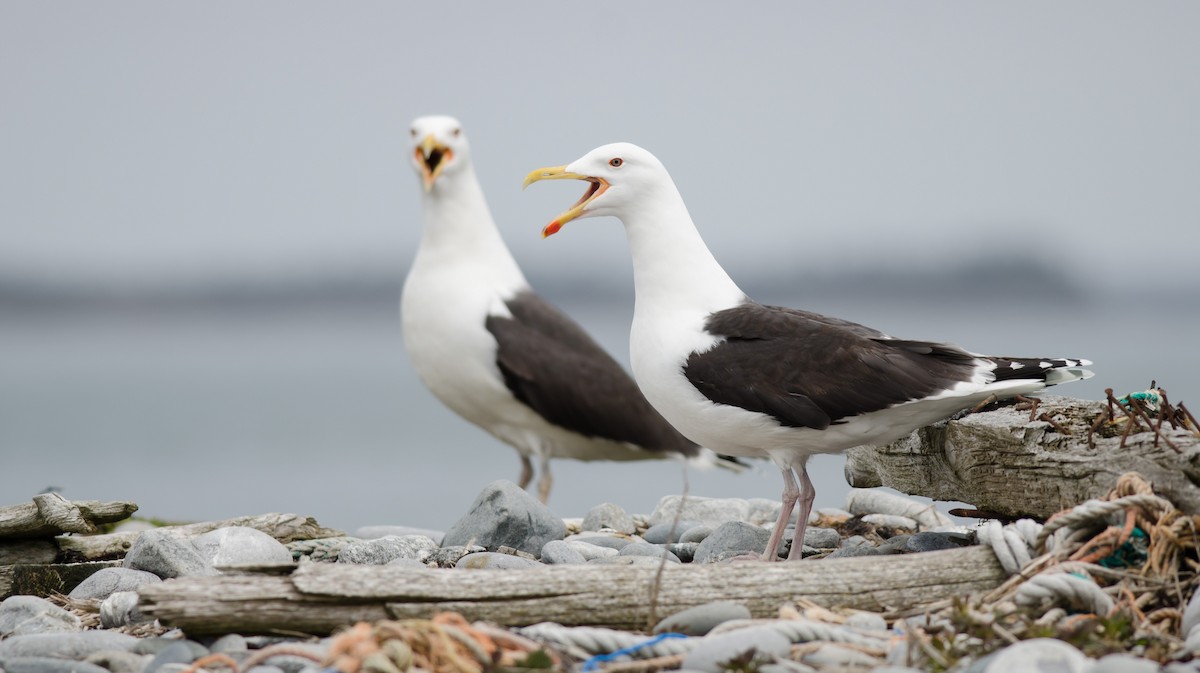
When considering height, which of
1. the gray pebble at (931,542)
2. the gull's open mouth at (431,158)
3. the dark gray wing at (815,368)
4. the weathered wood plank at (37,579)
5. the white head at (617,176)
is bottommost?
the weathered wood plank at (37,579)

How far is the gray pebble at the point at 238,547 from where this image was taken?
495 cm

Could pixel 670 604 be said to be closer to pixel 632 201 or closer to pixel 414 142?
pixel 632 201

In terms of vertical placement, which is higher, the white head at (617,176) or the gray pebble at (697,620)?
the white head at (617,176)

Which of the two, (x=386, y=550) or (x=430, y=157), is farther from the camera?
(x=430, y=157)

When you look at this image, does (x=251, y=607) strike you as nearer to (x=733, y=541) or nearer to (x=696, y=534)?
(x=733, y=541)

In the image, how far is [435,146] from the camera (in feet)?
27.7

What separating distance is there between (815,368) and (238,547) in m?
2.47

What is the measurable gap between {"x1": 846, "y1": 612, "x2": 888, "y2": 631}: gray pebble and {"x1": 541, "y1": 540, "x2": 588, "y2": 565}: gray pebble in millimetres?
1615

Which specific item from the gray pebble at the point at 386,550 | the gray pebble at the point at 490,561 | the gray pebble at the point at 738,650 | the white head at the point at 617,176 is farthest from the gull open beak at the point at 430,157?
the gray pebble at the point at 738,650

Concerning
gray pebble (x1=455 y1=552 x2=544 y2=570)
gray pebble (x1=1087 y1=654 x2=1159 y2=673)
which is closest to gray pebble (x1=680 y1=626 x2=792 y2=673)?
gray pebble (x1=1087 y1=654 x2=1159 y2=673)

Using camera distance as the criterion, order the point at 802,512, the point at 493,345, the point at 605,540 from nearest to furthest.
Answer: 1. the point at 802,512
2. the point at 605,540
3. the point at 493,345

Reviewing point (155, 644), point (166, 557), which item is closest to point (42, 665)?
point (155, 644)

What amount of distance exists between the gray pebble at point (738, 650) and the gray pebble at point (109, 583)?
7.86 ft

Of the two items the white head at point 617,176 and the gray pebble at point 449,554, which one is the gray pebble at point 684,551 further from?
the white head at point 617,176
